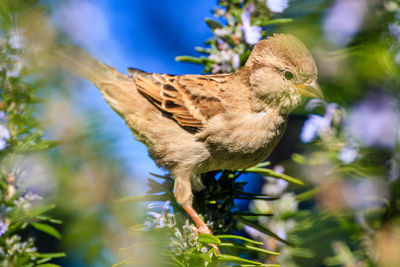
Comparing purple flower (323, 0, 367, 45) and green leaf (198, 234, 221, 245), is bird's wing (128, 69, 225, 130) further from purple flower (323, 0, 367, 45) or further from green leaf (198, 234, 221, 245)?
purple flower (323, 0, 367, 45)

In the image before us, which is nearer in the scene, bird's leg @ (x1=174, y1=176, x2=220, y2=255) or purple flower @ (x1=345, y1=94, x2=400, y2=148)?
purple flower @ (x1=345, y1=94, x2=400, y2=148)

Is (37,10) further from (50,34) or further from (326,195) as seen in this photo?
(326,195)

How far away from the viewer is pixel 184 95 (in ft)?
6.30

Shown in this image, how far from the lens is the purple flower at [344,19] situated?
0.58 m

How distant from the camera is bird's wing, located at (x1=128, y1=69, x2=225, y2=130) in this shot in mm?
1808

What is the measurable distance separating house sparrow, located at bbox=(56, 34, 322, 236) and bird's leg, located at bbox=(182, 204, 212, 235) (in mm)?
183

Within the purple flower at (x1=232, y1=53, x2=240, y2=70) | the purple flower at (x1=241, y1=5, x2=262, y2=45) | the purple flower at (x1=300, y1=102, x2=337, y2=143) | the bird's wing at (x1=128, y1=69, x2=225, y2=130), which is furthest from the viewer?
the bird's wing at (x1=128, y1=69, x2=225, y2=130)

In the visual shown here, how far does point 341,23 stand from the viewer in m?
0.60

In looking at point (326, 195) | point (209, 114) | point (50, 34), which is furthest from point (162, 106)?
point (50, 34)

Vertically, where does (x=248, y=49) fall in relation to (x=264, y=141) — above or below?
above

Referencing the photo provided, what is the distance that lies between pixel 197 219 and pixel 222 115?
673 mm

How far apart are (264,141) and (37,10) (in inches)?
53.3

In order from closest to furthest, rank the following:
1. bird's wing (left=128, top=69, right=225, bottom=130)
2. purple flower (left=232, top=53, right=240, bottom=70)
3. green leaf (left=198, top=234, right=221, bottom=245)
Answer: green leaf (left=198, top=234, right=221, bottom=245)
purple flower (left=232, top=53, right=240, bottom=70)
bird's wing (left=128, top=69, right=225, bottom=130)

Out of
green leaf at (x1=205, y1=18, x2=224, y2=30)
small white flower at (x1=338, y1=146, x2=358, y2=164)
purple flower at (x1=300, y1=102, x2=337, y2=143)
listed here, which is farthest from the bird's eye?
small white flower at (x1=338, y1=146, x2=358, y2=164)
